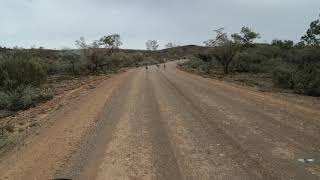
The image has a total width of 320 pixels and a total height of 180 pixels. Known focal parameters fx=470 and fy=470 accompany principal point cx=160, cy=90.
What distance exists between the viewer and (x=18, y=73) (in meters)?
32.0

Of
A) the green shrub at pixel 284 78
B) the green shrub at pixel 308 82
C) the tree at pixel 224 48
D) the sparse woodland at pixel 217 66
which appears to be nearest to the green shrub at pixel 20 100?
the sparse woodland at pixel 217 66

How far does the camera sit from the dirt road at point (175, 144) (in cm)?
905

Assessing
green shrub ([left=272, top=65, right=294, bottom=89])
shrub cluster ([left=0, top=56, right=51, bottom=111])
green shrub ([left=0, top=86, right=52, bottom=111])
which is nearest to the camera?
green shrub ([left=0, top=86, right=52, bottom=111])

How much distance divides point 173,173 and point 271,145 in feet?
10.5

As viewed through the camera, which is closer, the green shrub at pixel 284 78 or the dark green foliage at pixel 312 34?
the green shrub at pixel 284 78

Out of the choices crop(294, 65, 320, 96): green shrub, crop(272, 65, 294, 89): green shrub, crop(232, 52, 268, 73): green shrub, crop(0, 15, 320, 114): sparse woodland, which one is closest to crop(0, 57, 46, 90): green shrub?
crop(0, 15, 320, 114): sparse woodland

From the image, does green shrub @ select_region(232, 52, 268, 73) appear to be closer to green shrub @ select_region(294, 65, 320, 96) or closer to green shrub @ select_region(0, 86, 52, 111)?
green shrub @ select_region(294, 65, 320, 96)

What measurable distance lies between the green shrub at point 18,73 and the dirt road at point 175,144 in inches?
533

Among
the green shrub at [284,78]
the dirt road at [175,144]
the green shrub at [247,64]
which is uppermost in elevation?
the dirt road at [175,144]

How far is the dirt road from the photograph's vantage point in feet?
29.7

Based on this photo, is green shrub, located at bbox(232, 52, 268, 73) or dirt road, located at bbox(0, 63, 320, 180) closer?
dirt road, located at bbox(0, 63, 320, 180)

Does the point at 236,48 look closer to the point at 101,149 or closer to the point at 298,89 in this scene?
the point at 298,89

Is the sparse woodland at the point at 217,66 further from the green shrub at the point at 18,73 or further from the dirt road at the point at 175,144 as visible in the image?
the dirt road at the point at 175,144

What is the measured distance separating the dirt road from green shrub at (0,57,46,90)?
13531mm
